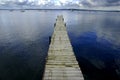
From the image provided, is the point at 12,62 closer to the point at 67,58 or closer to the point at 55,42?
the point at 55,42

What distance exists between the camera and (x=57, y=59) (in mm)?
22656

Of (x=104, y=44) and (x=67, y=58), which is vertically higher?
(x=67, y=58)

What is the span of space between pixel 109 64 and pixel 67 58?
11.6 metres

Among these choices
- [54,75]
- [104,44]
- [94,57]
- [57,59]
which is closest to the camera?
[54,75]

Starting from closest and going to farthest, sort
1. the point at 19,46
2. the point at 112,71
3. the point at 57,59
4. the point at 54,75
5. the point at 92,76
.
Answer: the point at 54,75, the point at 57,59, the point at 92,76, the point at 112,71, the point at 19,46

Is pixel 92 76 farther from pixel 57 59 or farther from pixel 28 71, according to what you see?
pixel 28 71

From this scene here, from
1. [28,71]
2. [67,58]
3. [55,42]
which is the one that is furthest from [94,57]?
[28,71]

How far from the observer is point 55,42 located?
3117 centimetres

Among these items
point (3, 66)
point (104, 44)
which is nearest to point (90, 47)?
point (104, 44)

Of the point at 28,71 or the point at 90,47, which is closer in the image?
the point at 28,71

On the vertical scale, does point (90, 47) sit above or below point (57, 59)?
below

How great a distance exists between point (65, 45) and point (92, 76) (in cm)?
744

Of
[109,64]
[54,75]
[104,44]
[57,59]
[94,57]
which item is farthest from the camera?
[104,44]

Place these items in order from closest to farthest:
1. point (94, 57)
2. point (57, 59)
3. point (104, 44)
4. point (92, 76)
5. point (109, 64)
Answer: point (57, 59)
point (92, 76)
point (109, 64)
point (94, 57)
point (104, 44)
